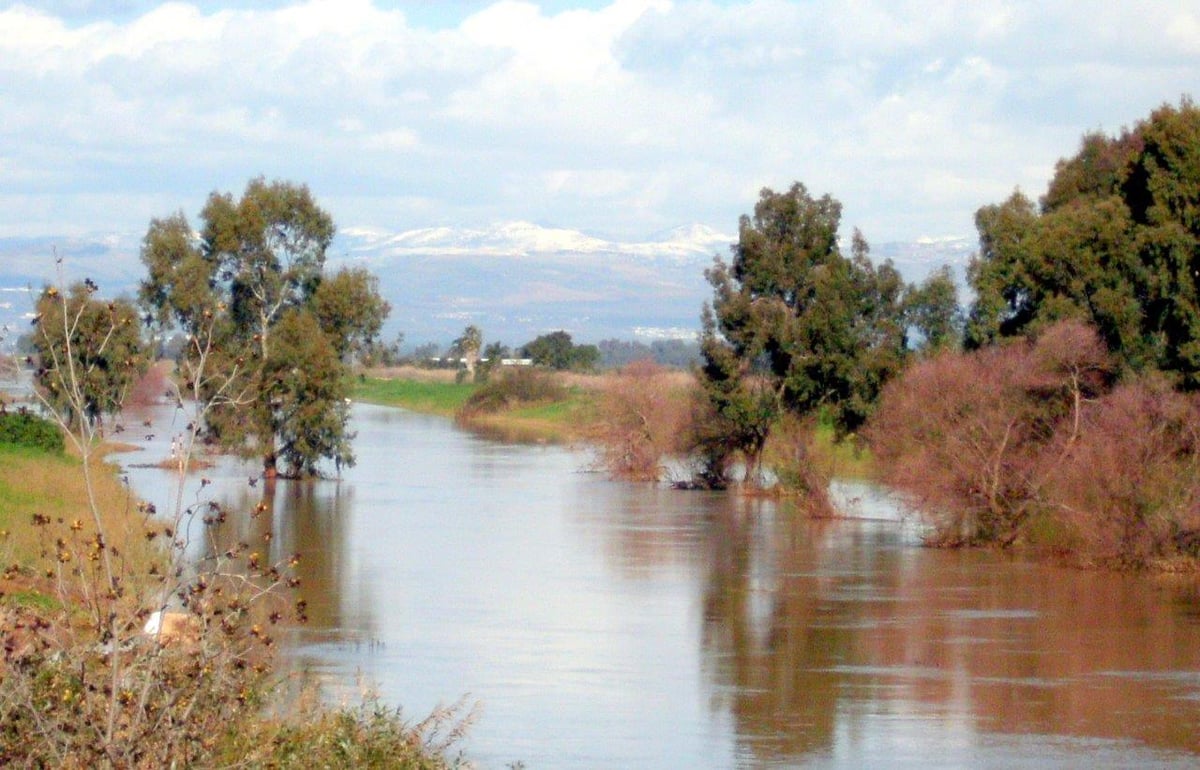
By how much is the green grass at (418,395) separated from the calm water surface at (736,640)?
59.0m

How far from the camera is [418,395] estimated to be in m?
107

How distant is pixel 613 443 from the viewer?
5309cm

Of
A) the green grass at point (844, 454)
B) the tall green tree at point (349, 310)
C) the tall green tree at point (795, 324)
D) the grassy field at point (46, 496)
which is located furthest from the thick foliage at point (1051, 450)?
the tall green tree at point (349, 310)

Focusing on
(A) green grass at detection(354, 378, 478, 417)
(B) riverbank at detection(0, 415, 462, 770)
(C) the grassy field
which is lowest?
(C) the grassy field

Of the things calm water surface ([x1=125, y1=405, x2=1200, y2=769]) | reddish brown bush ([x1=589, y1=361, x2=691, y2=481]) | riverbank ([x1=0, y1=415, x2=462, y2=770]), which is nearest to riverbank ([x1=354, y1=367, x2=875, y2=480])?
reddish brown bush ([x1=589, y1=361, x2=691, y2=481])

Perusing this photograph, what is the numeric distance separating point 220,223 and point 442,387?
60238mm

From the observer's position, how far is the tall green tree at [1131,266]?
98.6ft

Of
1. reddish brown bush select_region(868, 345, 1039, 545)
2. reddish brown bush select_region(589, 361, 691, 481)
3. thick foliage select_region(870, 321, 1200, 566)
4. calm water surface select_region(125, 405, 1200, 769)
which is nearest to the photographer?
calm water surface select_region(125, 405, 1200, 769)

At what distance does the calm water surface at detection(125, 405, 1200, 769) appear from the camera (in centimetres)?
1595

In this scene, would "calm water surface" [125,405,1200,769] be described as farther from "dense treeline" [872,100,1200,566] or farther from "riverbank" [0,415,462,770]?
"riverbank" [0,415,462,770]

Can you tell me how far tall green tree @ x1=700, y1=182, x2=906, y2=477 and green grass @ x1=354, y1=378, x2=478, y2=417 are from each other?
4945 centimetres

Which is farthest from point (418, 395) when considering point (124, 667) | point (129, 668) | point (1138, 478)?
point (129, 668)

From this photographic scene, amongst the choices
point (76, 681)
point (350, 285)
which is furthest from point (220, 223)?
point (76, 681)

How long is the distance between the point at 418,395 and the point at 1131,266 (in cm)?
7898
